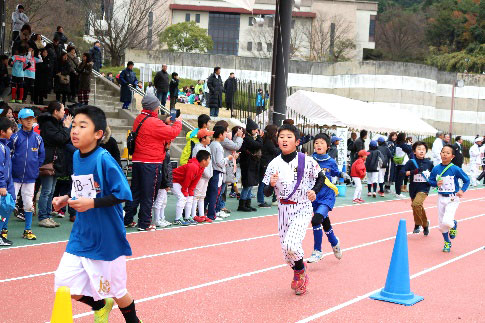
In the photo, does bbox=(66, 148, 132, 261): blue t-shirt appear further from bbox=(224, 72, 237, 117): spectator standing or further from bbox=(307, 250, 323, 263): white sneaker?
bbox=(224, 72, 237, 117): spectator standing

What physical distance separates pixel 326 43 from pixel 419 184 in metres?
54.7

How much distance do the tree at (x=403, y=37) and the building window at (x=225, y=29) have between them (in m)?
19.3

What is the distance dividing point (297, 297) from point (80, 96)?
549 inches

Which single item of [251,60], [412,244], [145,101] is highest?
[251,60]

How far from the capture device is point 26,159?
10.4m

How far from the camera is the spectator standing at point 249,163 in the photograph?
15.4 meters

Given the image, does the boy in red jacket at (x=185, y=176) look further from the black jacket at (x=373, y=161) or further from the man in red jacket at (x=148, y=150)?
the black jacket at (x=373, y=161)

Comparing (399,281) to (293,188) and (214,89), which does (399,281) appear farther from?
(214,89)

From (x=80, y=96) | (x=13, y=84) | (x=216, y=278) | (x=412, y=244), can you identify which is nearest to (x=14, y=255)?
(x=216, y=278)

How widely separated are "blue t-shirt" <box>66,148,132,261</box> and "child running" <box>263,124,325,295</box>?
2.72 metres

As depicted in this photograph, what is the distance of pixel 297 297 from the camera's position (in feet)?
24.9

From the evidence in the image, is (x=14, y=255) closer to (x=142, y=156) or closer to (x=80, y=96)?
(x=142, y=156)

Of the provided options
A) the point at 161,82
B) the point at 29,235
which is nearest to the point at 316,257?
the point at 29,235

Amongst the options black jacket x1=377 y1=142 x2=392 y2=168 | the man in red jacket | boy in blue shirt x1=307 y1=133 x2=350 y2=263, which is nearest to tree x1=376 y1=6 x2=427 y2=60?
black jacket x1=377 y1=142 x2=392 y2=168
